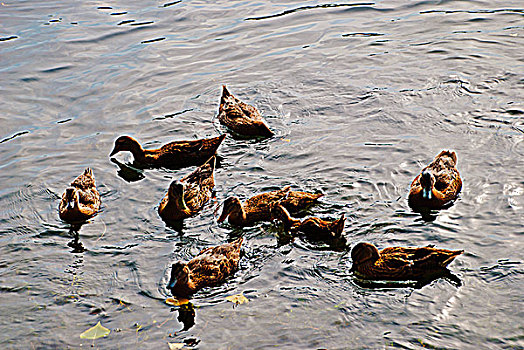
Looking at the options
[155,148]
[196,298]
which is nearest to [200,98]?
[155,148]

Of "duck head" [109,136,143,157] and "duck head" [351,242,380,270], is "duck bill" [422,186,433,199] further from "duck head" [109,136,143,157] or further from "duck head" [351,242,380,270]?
"duck head" [109,136,143,157]

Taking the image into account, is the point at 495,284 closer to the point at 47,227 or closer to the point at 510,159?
the point at 510,159

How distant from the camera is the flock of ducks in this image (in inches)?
330

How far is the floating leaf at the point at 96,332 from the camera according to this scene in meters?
7.68

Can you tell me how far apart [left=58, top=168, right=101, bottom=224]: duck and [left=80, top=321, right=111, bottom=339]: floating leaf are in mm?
2580

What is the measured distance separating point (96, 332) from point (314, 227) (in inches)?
126

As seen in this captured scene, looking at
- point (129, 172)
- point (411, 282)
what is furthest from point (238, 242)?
point (129, 172)

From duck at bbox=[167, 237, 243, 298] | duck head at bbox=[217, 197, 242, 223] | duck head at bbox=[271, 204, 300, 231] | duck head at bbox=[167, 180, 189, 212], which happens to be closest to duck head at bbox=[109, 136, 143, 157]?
duck head at bbox=[167, 180, 189, 212]

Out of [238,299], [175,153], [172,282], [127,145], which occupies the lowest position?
[238,299]

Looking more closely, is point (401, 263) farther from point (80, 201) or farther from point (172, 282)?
point (80, 201)

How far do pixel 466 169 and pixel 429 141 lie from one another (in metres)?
1.09

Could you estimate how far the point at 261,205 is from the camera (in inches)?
383

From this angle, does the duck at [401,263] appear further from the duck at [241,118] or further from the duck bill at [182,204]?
the duck at [241,118]

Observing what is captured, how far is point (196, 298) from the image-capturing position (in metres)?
8.20
